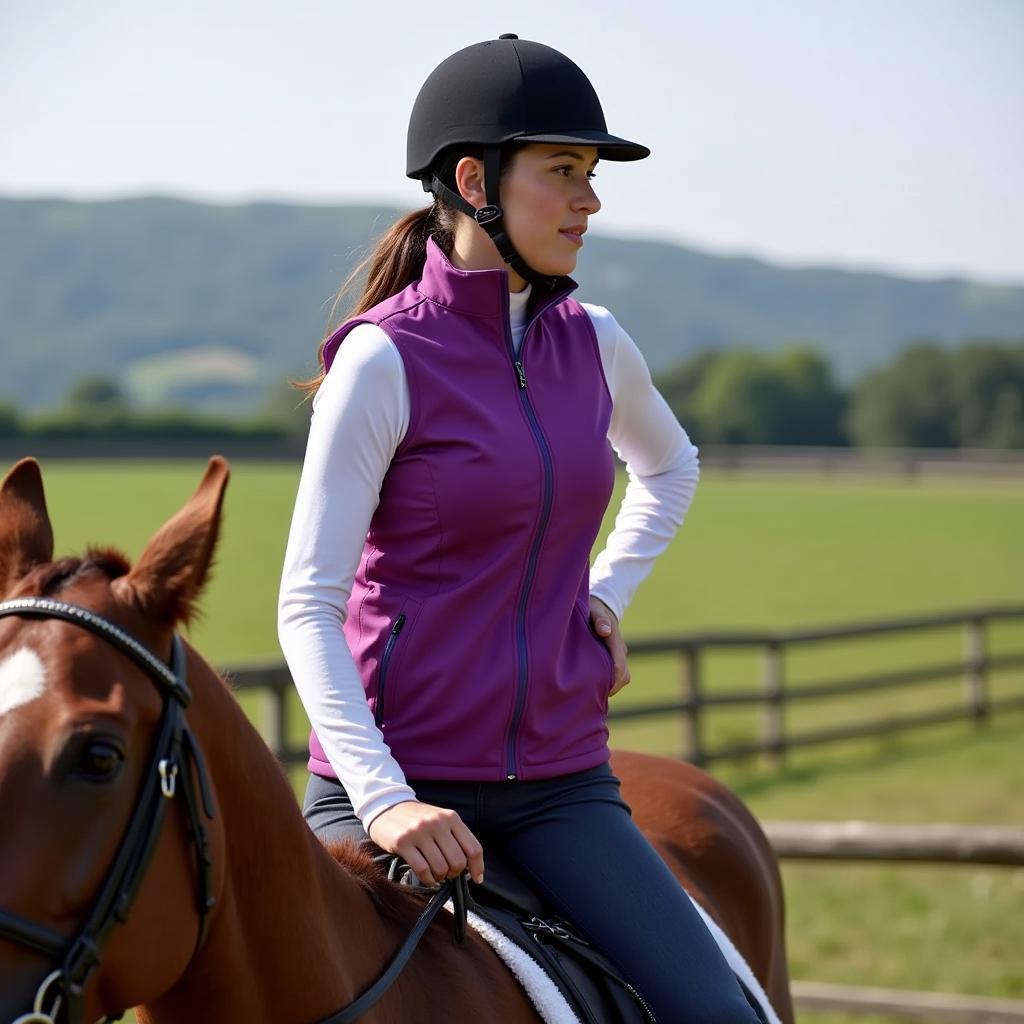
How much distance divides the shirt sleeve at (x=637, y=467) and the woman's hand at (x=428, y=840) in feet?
2.71

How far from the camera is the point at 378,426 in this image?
2406mm

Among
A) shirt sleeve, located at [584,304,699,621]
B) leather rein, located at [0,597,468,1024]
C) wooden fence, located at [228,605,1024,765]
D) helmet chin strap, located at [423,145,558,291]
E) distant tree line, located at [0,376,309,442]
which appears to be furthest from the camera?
distant tree line, located at [0,376,309,442]

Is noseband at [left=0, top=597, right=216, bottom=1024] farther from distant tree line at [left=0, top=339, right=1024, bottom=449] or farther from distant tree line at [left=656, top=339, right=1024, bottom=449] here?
distant tree line at [left=656, top=339, right=1024, bottom=449]

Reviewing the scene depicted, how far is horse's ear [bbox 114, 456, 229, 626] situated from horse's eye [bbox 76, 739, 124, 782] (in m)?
0.19

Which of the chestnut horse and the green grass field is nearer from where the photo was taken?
the chestnut horse

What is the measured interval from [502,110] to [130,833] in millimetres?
1461

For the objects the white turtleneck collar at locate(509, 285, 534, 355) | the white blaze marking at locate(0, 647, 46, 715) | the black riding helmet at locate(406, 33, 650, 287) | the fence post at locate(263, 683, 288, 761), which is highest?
the black riding helmet at locate(406, 33, 650, 287)

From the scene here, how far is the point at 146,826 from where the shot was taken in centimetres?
173

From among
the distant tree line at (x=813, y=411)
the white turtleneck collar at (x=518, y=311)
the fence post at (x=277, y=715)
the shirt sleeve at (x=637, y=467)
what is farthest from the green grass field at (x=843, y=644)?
the distant tree line at (x=813, y=411)

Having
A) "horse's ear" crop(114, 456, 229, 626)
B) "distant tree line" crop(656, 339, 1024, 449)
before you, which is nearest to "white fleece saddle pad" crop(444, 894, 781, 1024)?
"horse's ear" crop(114, 456, 229, 626)

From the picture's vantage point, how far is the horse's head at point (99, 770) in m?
1.63

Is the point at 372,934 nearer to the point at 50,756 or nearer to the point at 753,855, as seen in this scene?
→ the point at 50,756

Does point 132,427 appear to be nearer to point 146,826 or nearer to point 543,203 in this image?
point 543,203

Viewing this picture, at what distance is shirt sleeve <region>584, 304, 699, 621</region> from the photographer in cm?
292
